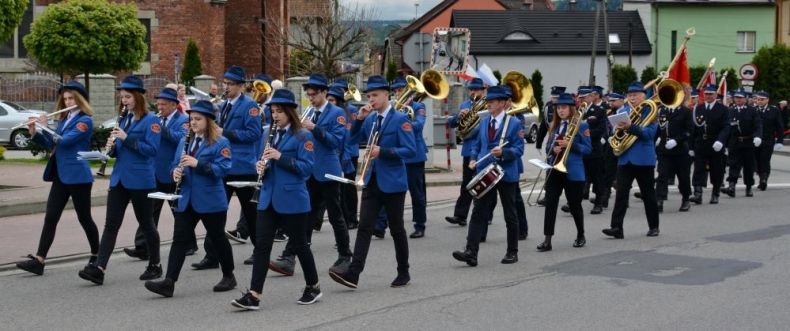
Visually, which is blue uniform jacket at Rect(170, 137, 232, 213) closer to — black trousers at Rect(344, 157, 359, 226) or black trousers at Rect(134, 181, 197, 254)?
black trousers at Rect(134, 181, 197, 254)

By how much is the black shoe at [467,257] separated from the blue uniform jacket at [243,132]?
220 centimetres

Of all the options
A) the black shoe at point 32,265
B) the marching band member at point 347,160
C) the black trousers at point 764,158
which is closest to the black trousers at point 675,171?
the black trousers at point 764,158

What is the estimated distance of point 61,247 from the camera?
12594 millimetres

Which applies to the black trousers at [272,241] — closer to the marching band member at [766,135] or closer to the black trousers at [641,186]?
the black trousers at [641,186]

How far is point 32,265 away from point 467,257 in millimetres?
3962

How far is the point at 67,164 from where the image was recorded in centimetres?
1065

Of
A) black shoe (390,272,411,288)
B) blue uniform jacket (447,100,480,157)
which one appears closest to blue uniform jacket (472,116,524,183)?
black shoe (390,272,411,288)

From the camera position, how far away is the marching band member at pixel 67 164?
10633 millimetres

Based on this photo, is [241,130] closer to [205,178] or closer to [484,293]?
[205,178]

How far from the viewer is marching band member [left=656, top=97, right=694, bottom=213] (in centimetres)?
1644

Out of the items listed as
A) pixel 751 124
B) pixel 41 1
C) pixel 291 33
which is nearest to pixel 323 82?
pixel 751 124

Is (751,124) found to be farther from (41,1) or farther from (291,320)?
(41,1)

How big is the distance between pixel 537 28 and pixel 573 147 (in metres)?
54.3

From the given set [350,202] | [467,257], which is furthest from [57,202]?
[350,202]
